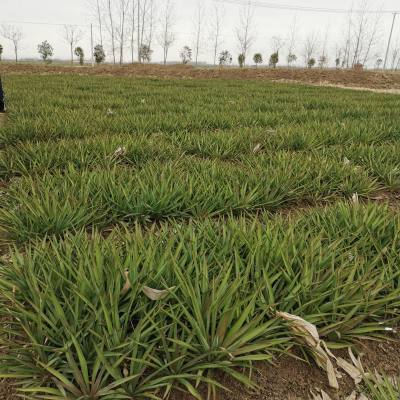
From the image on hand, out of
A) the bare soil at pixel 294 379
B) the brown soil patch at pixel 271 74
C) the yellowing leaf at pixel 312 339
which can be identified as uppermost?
the brown soil patch at pixel 271 74

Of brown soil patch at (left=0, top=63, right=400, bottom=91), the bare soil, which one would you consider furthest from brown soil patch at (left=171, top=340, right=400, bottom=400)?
brown soil patch at (left=0, top=63, right=400, bottom=91)

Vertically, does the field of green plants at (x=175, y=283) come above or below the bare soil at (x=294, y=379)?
above

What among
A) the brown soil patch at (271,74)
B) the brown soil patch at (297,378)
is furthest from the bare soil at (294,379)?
the brown soil patch at (271,74)

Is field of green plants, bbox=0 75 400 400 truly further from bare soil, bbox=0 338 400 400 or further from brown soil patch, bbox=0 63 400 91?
brown soil patch, bbox=0 63 400 91

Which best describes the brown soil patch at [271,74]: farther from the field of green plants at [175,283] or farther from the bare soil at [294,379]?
the bare soil at [294,379]

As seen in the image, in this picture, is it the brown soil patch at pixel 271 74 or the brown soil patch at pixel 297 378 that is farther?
the brown soil patch at pixel 271 74

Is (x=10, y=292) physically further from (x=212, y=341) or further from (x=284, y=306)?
(x=284, y=306)

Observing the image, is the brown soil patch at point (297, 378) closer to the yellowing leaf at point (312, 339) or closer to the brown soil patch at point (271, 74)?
the yellowing leaf at point (312, 339)

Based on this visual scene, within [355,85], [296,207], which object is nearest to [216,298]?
[296,207]

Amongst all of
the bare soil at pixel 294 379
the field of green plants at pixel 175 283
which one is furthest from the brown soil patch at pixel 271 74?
the bare soil at pixel 294 379

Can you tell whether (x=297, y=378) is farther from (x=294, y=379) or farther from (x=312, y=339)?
(x=312, y=339)

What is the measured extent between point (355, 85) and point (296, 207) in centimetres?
2537

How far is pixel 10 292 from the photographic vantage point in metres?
1.14

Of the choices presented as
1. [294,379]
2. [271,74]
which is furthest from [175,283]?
[271,74]
